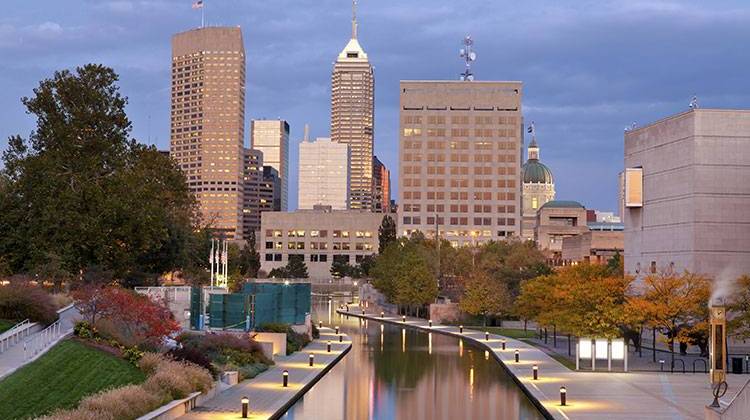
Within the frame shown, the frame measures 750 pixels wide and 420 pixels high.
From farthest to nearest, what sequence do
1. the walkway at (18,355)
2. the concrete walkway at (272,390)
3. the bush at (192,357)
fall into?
the bush at (192,357)
the concrete walkway at (272,390)
the walkway at (18,355)

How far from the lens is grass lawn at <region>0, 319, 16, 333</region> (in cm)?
3811

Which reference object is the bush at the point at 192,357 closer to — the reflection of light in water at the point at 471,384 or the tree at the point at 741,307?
the reflection of light in water at the point at 471,384

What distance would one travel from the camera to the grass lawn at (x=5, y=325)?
38112 mm

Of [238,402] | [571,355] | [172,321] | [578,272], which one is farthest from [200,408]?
[578,272]

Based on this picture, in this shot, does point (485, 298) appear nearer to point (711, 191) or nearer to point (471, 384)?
point (711, 191)

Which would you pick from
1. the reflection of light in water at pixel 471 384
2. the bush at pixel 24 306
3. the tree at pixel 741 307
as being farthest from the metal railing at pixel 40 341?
the tree at pixel 741 307

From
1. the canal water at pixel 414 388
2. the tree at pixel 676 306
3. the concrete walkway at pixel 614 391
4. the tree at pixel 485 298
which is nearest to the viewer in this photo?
the concrete walkway at pixel 614 391

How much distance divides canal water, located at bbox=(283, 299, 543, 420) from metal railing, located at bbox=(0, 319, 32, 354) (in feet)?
34.0

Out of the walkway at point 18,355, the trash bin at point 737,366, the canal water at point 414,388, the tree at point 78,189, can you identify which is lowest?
the canal water at point 414,388

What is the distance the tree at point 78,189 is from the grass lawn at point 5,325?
21048 millimetres

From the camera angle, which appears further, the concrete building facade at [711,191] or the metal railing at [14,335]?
the concrete building facade at [711,191]

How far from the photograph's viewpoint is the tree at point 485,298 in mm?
84625

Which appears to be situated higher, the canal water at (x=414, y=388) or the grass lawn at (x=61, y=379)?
the grass lawn at (x=61, y=379)

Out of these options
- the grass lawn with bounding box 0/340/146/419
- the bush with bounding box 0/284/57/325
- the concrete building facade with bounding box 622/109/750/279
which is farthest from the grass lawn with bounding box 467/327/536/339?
the grass lawn with bounding box 0/340/146/419
